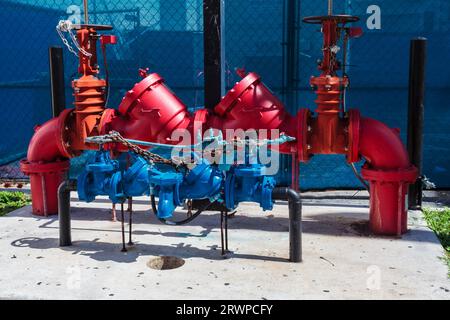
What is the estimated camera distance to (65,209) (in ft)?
13.3

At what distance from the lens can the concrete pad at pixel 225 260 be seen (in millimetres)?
3285

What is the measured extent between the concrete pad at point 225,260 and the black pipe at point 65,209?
0.07 meters

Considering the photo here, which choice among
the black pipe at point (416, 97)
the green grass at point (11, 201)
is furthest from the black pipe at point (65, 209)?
the black pipe at point (416, 97)

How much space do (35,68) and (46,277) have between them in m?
3.58

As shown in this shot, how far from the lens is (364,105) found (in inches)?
231

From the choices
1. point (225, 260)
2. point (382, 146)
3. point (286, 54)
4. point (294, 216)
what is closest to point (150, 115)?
point (225, 260)

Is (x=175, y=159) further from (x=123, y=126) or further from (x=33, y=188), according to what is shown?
(x=33, y=188)

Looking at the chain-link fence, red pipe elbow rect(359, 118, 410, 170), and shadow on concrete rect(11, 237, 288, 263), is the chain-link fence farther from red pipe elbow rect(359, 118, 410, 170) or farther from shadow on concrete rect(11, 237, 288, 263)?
shadow on concrete rect(11, 237, 288, 263)

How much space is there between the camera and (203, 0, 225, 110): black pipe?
461cm

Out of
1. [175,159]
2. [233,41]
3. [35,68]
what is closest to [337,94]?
[175,159]

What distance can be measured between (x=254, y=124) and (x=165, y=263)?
4.27ft

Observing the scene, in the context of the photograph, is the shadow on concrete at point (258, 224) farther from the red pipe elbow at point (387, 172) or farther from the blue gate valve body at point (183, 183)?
the blue gate valve body at point (183, 183)

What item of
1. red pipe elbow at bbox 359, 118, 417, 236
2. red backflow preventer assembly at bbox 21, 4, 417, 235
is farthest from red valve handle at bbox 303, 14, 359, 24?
red pipe elbow at bbox 359, 118, 417, 236

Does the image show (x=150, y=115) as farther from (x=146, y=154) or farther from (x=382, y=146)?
(x=382, y=146)
